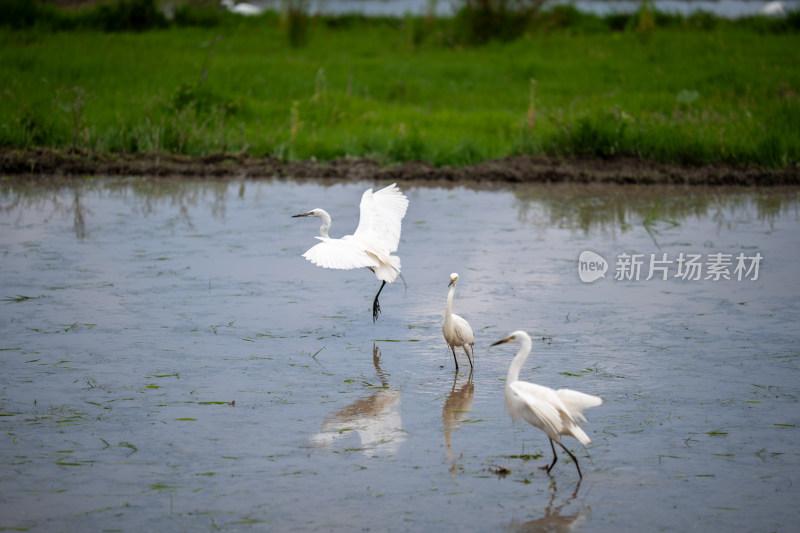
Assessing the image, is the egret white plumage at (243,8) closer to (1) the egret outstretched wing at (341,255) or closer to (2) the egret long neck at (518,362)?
(1) the egret outstretched wing at (341,255)

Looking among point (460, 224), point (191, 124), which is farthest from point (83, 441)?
point (191, 124)

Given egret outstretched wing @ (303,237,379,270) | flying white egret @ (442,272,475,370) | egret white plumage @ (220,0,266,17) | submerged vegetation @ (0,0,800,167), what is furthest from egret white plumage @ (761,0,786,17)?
flying white egret @ (442,272,475,370)

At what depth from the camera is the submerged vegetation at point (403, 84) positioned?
14156 mm

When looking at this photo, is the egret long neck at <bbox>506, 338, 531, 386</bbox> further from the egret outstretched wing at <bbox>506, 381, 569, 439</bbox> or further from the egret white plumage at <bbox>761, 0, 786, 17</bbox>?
the egret white plumage at <bbox>761, 0, 786, 17</bbox>

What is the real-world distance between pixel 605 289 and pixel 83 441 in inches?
190

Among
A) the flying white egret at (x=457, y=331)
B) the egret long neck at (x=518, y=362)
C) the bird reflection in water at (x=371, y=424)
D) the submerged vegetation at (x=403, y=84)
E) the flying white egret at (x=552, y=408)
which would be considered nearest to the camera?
the flying white egret at (x=552, y=408)

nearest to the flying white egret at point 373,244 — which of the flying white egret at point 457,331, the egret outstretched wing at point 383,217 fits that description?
the egret outstretched wing at point 383,217

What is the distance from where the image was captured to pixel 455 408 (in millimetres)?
5590

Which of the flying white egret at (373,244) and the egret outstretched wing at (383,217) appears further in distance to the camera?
the egret outstretched wing at (383,217)

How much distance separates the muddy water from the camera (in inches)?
172

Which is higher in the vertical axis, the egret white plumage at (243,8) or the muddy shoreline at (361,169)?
the egret white plumage at (243,8)

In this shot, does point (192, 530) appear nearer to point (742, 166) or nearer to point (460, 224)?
point (460, 224)

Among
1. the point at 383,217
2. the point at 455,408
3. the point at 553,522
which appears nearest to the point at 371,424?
the point at 455,408

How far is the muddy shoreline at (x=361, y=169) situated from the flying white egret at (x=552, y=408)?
902 centimetres
